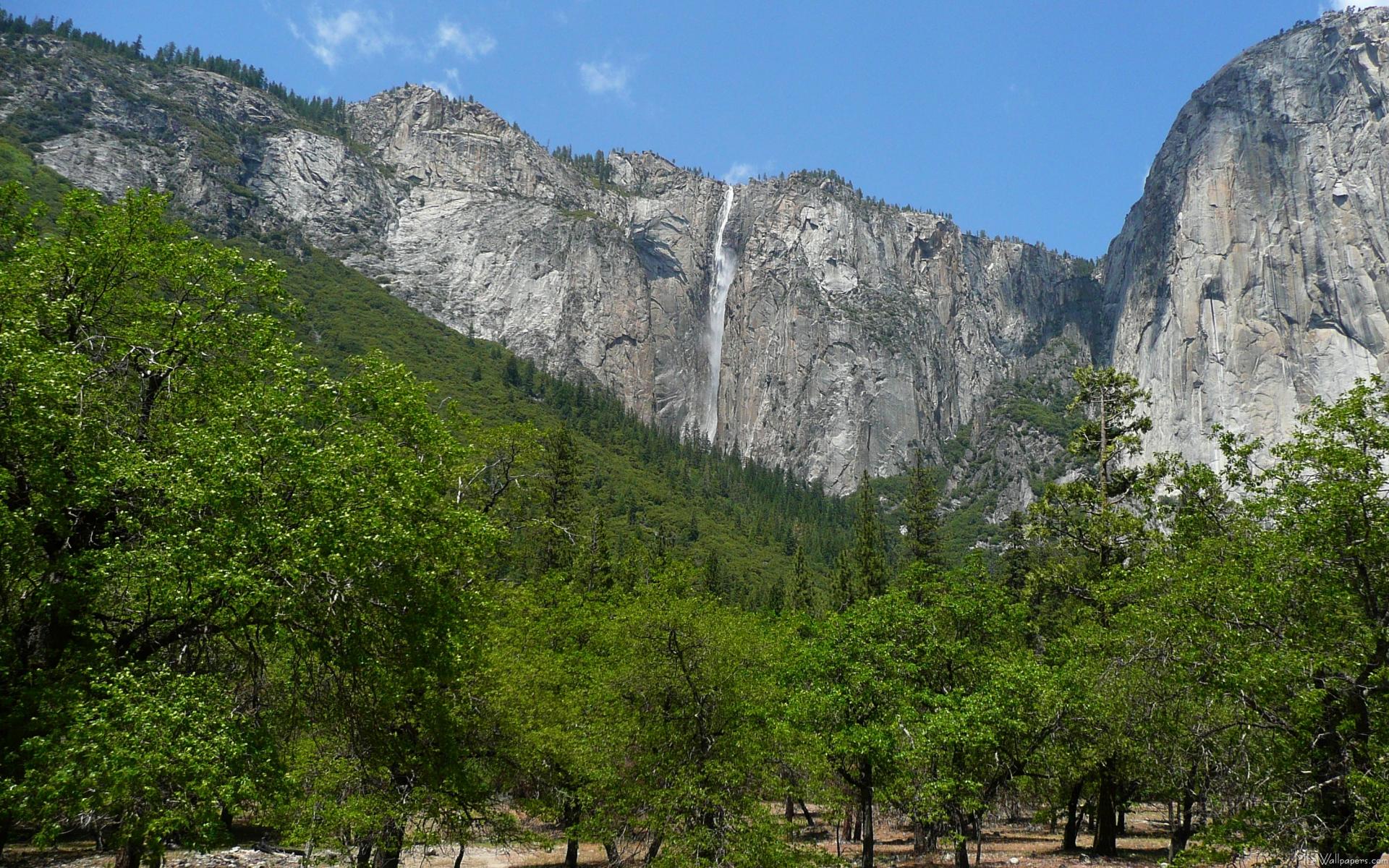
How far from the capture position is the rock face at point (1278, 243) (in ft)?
503

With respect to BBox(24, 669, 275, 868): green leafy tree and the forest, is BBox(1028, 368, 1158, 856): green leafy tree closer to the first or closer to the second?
the forest

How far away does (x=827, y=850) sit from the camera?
2552cm

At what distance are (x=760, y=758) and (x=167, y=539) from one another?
13799 millimetres

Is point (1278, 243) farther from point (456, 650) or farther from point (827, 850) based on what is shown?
point (456, 650)

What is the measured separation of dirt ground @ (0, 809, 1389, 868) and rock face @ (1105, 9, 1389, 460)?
138748 mm

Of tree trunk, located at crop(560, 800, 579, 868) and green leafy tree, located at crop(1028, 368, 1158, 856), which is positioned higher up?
green leafy tree, located at crop(1028, 368, 1158, 856)

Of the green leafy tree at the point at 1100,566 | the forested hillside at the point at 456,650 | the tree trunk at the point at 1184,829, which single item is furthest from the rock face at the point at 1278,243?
the forested hillside at the point at 456,650

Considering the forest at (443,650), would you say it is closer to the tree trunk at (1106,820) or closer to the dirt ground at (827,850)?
the tree trunk at (1106,820)

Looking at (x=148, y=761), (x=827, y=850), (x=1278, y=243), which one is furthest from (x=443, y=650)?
(x=1278, y=243)

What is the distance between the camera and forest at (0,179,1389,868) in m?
11.2

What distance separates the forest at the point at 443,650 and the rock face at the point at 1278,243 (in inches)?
6171

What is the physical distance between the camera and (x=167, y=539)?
11.2 m

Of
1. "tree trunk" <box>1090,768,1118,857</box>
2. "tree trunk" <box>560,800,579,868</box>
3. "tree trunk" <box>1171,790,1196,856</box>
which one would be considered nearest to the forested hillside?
"tree trunk" <box>1090,768,1118,857</box>

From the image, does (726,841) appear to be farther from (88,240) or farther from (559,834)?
(559,834)
